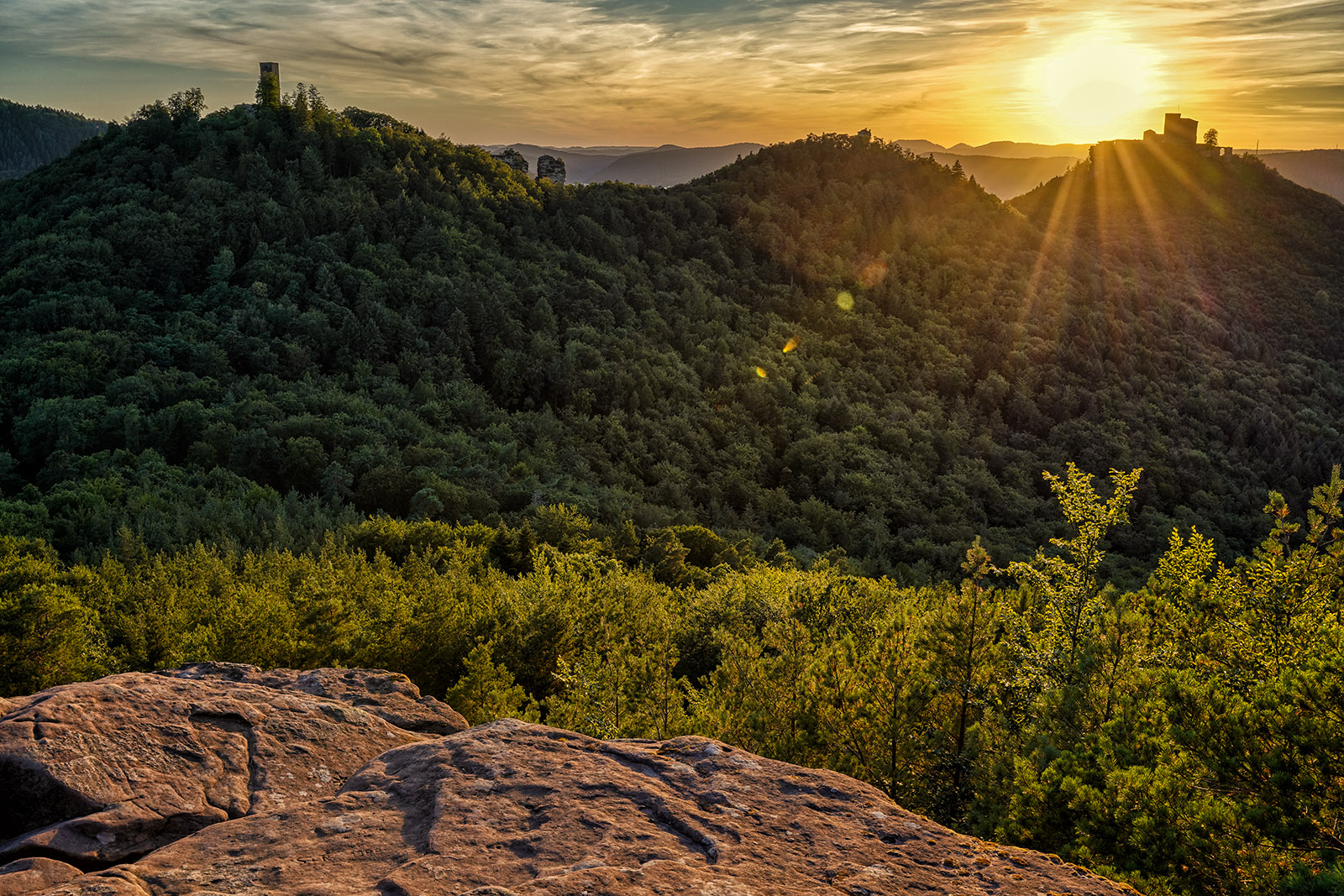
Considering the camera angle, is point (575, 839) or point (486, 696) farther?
point (486, 696)

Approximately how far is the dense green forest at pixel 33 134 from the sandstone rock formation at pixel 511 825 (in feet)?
523

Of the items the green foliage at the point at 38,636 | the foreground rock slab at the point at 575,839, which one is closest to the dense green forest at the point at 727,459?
the green foliage at the point at 38,636

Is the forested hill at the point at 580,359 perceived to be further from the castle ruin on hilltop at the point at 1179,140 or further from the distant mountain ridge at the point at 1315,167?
the distant mountain ridge at the point at 1315,167

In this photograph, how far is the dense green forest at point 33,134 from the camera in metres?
128

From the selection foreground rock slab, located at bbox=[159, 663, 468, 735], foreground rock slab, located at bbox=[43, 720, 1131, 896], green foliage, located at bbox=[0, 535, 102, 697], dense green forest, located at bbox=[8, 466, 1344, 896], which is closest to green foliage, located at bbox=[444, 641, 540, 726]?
dense green forest, located at bbox=[8, 466, 1344, 896]

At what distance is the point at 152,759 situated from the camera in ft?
16.6

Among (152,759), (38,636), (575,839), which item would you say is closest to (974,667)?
(575,839)

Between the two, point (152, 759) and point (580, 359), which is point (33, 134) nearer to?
point (580, 359)

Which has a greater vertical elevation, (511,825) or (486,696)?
(511,825)

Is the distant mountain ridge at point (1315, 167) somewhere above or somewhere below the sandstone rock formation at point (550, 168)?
above

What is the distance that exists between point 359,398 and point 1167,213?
89.7m

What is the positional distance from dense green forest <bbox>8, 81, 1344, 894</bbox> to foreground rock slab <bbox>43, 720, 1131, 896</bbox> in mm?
2892

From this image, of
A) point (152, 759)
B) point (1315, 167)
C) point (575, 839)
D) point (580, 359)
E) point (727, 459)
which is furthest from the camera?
point (1315, 167)

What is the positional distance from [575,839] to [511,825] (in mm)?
398
